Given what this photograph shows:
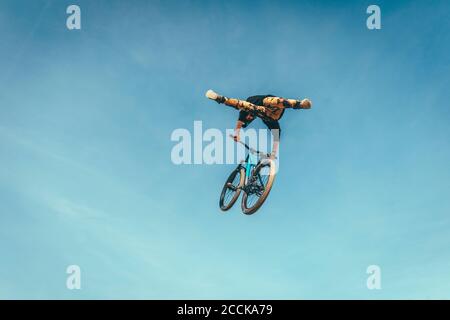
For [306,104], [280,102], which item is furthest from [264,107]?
[306,104]

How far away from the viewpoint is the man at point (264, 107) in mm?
15154

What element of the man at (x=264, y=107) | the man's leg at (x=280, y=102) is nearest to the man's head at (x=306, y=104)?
the man at (x=264, y=107)

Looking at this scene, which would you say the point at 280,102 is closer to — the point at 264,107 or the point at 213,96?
the point at 264,107

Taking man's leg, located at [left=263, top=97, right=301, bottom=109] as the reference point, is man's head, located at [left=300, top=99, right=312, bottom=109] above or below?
below

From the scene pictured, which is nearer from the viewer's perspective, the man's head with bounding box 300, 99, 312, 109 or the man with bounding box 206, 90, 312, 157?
the man's head with bounding box 300, 99, 312, 109

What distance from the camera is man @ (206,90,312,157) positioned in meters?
15.2

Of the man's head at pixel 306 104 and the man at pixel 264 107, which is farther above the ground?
the man at pixel 264 107

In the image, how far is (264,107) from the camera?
16.0 m

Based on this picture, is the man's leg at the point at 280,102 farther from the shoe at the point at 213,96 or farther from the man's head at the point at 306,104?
the shoe at the point at 213,96

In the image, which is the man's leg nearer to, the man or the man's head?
the man

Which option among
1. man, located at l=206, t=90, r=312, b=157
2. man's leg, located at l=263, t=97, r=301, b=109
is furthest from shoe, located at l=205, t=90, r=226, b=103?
man's leg, located at l=263, t=97, r=301, b=109

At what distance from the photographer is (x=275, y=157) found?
16578 millimetres
